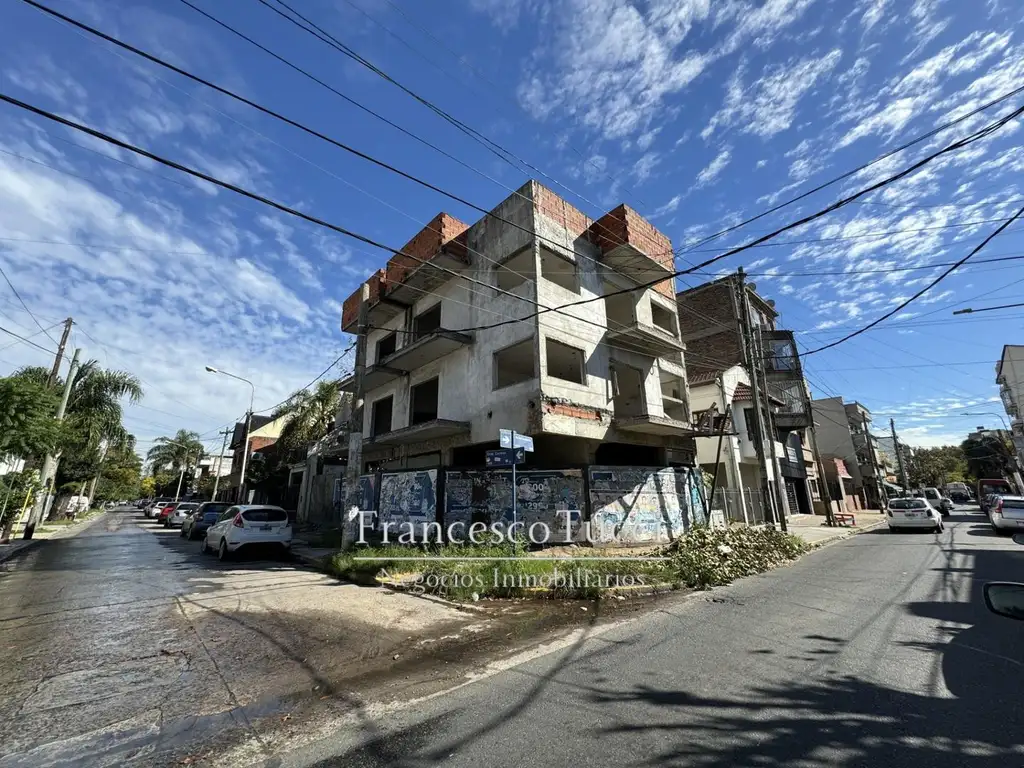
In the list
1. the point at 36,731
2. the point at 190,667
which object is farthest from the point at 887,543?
the point at 36,731

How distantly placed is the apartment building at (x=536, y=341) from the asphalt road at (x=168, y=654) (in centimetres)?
550

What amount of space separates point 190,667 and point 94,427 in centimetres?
2763

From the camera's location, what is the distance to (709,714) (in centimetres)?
338

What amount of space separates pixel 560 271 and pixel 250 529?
39.5ft

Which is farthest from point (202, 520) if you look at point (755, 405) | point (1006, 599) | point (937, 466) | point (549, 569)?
point (937, 466)

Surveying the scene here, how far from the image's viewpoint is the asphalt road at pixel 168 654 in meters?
3.35

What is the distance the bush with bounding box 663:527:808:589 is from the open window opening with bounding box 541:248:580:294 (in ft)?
27.1

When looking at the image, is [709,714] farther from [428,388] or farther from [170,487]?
[170,487]

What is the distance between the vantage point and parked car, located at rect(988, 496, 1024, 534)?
1631cm

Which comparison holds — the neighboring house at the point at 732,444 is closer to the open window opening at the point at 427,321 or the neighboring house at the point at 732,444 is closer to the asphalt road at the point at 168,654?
the open window opening at the point at 427,321

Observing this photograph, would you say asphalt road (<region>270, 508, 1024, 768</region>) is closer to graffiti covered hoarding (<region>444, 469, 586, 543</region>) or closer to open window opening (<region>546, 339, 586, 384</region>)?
graffiti covered hoarding (<region>444, 469, 586, 543</region>)

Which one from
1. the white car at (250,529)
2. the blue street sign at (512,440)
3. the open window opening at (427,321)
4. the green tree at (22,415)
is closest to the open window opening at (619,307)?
the open window opening at (427,321)

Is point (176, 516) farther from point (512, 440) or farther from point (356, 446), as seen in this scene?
point (512, 440)

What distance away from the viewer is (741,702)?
3576mm
